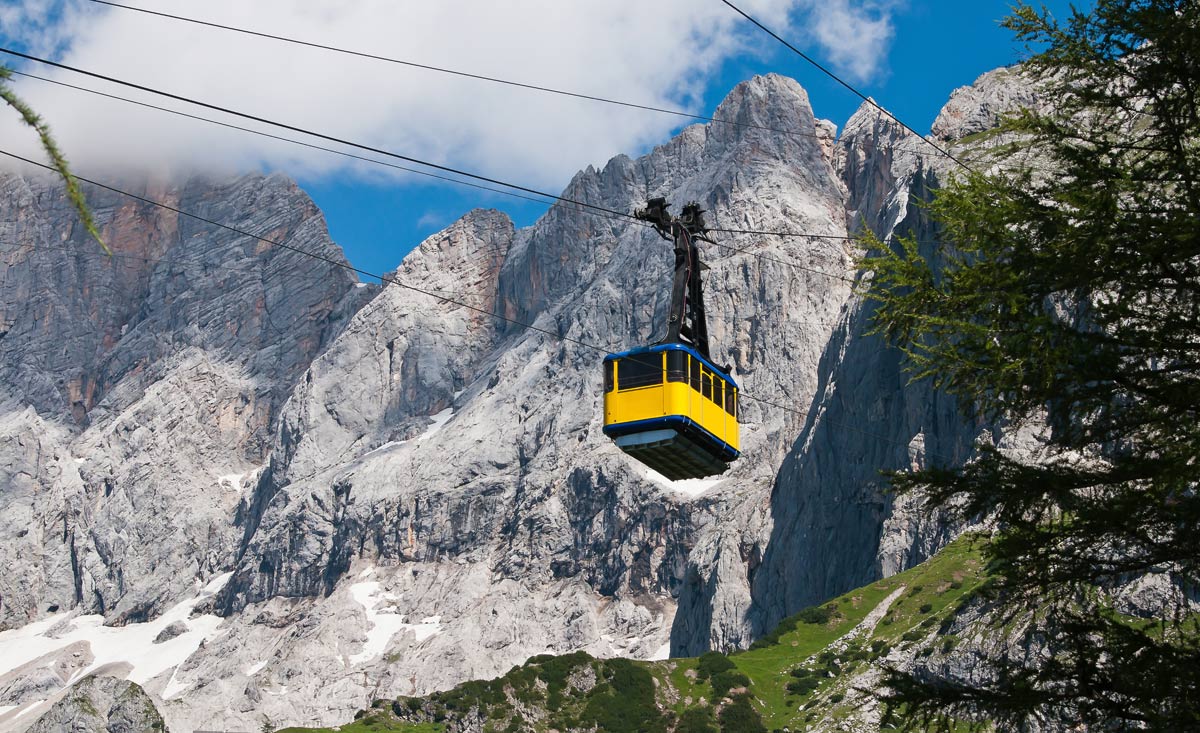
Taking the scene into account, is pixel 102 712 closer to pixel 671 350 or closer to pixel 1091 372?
pixel 671 350

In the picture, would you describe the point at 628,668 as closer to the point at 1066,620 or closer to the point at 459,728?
the point at 459,728

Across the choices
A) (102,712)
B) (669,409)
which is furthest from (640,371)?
(102,712)

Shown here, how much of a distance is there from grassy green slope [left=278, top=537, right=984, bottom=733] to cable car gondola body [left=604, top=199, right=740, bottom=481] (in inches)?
2913

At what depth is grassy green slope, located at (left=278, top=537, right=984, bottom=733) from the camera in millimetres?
117312

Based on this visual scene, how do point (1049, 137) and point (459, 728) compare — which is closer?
point (1049, 137)

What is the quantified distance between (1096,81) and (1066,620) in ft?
23.0

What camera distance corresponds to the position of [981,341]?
17.2 m

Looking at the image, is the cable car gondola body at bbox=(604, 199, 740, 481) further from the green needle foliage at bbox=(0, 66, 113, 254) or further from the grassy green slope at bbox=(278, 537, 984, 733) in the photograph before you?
the grassy green slope at bbox=(278, 537, 984, 733)

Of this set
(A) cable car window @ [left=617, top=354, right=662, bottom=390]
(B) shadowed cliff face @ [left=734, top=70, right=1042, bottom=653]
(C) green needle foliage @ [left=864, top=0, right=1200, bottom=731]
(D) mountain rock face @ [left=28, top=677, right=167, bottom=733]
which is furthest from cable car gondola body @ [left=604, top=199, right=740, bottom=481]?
(D) mountain rock face @ [left=28, top=677, right=167, bottom=733]

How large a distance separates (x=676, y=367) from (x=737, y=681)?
94533mm

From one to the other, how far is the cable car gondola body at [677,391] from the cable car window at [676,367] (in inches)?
1.0

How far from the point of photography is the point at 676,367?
3541cm

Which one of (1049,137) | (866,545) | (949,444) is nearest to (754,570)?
(866,545)

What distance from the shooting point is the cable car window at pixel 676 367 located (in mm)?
35312
